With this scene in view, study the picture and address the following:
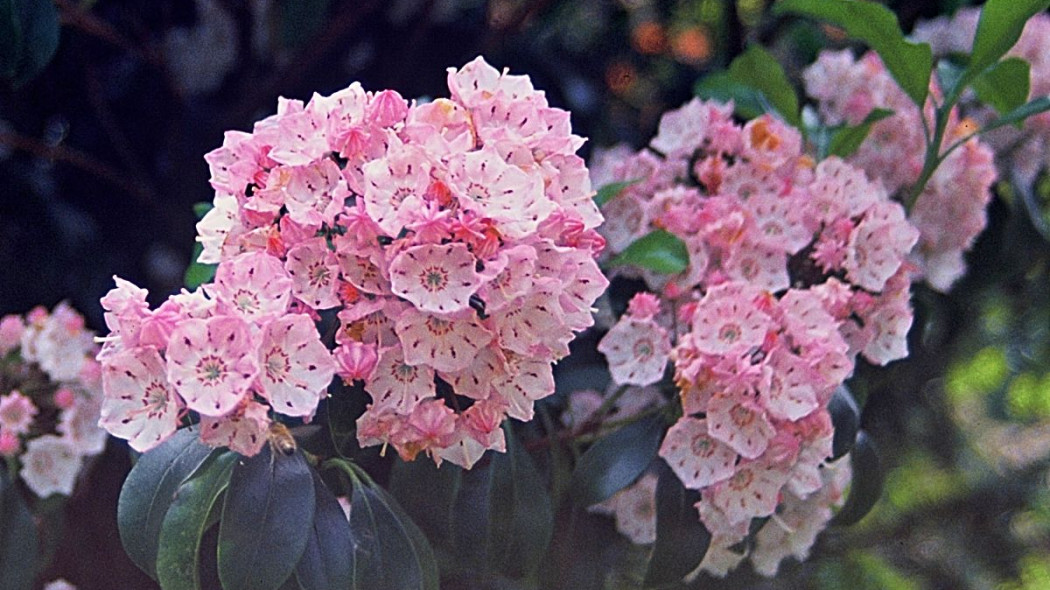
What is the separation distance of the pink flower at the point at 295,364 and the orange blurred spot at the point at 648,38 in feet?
3.27

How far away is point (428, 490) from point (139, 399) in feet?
0.82

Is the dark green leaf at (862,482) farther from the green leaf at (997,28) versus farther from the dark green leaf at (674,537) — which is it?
the green leaf at (997,28)

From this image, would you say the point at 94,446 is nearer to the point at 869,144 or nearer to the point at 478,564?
the point at 478,564

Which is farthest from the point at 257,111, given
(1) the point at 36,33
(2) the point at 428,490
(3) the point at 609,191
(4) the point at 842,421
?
(4) the point at 842,421

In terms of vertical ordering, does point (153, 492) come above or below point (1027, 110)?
above

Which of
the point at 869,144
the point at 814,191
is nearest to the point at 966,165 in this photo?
the point at 869,144

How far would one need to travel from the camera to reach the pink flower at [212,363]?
54 cm

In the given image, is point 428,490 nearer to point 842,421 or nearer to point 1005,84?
point 842,421

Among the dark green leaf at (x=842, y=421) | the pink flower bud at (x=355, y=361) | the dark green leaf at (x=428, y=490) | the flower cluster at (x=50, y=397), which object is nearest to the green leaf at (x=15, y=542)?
the flower cluster at (x=50, y=397)

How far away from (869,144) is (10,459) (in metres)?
0.88

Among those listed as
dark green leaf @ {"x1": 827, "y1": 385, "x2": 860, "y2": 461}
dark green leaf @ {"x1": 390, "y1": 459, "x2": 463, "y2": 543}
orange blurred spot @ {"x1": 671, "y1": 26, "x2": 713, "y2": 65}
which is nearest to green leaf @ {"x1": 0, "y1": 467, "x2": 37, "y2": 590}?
dark green leaf @ {"x1": 390, "y1": 459, "x2": 463, "y2": 543}

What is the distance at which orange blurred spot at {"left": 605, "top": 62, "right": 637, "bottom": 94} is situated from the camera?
1.42 meters

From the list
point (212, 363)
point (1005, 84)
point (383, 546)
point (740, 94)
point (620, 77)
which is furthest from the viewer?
point (620, 77)

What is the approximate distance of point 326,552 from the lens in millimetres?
635
